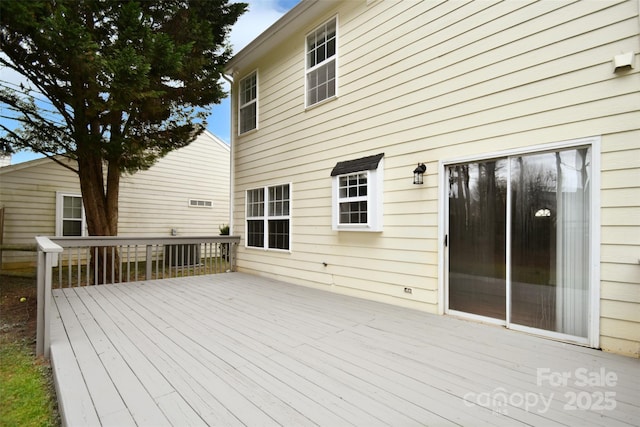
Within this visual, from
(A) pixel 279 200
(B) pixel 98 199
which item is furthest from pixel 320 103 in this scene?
(B) pixel 98 199

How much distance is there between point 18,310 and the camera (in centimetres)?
455

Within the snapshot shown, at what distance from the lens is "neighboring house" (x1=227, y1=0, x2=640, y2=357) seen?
259 centimetres

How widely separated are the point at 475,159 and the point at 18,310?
22.2 ft

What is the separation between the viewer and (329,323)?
11.1 feet

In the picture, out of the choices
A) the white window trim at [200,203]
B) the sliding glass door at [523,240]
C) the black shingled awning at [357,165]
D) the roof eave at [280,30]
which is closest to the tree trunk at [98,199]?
the roof eave at [280,30]

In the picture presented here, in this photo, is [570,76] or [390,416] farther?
[570,76]

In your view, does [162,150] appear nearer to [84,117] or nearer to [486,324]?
Result: [84,117]

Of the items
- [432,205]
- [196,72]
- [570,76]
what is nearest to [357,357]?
[432,205]

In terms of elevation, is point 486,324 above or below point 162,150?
below

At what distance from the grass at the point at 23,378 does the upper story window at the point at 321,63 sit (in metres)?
5.03

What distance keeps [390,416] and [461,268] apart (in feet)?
7.46

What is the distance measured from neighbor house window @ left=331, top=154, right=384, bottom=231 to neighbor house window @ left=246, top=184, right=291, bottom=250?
61.1 inches

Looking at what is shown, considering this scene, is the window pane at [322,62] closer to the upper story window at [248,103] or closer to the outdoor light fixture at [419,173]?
the upper story window at [248,103]

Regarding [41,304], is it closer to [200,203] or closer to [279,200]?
[279,200]
